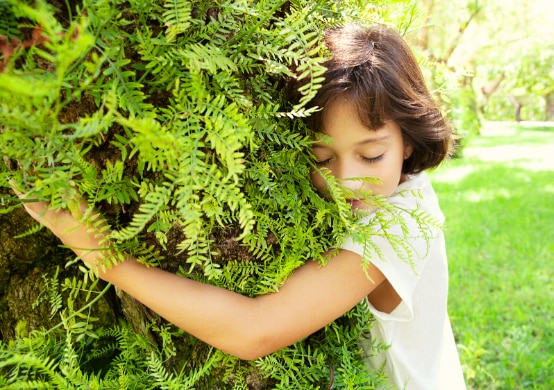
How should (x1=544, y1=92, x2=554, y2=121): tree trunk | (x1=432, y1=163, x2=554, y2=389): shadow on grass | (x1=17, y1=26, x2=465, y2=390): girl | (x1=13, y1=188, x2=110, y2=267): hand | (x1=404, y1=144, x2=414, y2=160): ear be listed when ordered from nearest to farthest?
(x1=13, y1=188, x2=110, y2=267): hand → (x1=17, y1=26, x2=465, y2=390): girl → (x1=404, y1=144, x2=414, y2=160): ear → (x1=432, y1=163, x2=554, y2=389): shadow on grass → (x1=544, y1=92, x2=554, y2=121): tree trunk

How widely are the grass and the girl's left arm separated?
2.22 meters

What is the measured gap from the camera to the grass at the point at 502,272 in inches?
133

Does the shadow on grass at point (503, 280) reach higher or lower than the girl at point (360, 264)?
lower

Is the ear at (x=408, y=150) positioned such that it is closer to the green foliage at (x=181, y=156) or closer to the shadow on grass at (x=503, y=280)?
the green foliage at (x=181, y=156)

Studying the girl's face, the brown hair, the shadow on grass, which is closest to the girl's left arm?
the girl's face

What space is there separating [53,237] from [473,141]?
15970 millimetres

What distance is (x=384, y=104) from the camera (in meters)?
1.46

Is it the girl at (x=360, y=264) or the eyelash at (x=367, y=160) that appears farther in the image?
the eyelash at (x=367, y=160)

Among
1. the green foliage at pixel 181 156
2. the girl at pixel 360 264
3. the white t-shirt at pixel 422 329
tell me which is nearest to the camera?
the green foliage at pixel 181 156

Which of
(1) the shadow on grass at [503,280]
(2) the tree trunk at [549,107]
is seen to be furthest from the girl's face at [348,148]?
(2) the tree trunk at [549,107]

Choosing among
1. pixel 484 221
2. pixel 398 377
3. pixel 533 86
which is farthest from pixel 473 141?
pixel 398 377

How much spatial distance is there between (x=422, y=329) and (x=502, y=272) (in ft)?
12.0

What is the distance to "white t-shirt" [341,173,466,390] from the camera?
5.13ft

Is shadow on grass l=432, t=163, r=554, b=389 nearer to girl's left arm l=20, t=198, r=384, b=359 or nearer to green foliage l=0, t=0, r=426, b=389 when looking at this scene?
girl's left arm l=20, t=198, r=384, b=359
